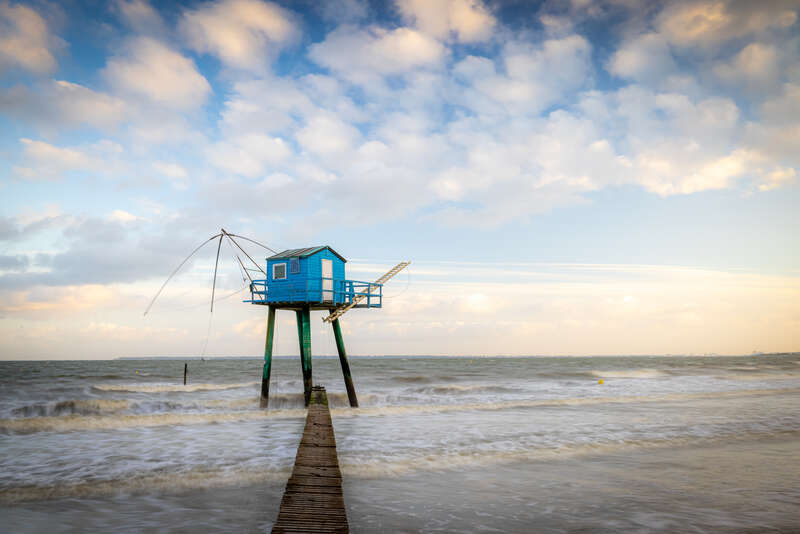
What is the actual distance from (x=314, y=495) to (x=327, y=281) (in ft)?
54.9

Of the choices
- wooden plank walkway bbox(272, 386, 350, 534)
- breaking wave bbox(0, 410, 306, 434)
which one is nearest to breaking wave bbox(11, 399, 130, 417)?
breaking wave bbox(0, 410, 306, 434)

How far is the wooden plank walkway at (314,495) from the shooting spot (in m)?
5.41

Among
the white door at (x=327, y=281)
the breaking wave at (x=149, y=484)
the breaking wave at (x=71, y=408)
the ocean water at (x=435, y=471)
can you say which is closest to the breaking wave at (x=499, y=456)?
the ocean water at (x=435, y=471)

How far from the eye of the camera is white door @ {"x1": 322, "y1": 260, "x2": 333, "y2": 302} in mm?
22406

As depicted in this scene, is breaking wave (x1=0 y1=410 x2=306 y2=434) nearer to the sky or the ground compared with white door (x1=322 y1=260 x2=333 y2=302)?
nearer to the ground

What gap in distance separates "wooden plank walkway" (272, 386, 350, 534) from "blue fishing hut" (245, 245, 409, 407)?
40.1 ft

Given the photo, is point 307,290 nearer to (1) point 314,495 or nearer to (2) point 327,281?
(2) point 327,281

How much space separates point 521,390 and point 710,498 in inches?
1244

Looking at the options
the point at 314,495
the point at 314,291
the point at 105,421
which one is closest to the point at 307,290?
the point at 314,291

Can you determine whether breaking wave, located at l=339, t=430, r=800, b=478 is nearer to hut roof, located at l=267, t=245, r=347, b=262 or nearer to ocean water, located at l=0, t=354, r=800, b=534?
ocean water, located at l=0, t=354, r=800, b=534

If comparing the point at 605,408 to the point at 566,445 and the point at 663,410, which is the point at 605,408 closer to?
the point at 663,410

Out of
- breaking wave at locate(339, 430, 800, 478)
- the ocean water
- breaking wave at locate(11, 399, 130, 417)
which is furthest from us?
breaking wave at locate(11, 399, 130, 417)

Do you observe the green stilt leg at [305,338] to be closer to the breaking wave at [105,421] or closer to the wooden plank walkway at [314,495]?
the breaking wave at [105,421]

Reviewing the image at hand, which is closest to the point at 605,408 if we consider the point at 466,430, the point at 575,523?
the point at 466,430
